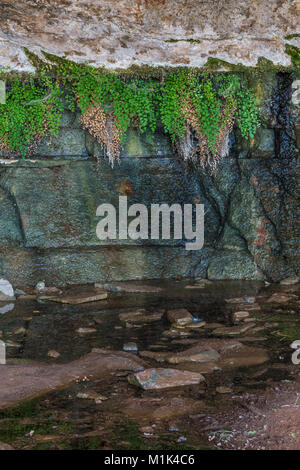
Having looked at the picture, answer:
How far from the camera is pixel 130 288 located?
23.4 feet

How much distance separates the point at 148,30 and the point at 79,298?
3.73 m

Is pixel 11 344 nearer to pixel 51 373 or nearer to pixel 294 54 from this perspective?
pixel 51 373

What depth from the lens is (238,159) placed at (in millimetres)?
7922

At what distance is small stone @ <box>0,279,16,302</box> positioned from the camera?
265 inches

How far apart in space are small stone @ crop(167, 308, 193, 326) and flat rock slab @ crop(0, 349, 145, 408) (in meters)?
1.07

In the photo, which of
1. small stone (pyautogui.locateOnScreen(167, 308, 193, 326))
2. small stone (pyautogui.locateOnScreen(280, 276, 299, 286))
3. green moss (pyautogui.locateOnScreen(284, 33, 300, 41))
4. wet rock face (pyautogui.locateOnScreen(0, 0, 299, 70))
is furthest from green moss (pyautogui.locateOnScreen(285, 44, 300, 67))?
small stone (pyautogui.locateOnScreen(167, 308, 193, 326))

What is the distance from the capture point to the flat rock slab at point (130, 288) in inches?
277

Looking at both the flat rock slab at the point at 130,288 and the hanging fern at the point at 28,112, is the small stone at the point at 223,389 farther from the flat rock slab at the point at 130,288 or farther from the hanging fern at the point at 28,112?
the hanging fern at the point at 28,112

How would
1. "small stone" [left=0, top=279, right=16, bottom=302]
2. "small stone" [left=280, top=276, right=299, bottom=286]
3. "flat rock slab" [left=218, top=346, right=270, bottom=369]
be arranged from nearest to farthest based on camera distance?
"flat rock slab" [left=218, top=346, right=270, bottom=369], "small stone" [left=0, top=279, right=16, bottom=302], "small stone" [left=280, top=276, right=299, bottom=286]

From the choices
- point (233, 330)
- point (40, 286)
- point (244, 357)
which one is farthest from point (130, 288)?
point (244, 357)

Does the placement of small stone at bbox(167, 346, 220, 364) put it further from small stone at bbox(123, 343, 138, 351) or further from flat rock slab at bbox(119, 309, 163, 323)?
flat rock slab at bbox(119, 309, 163, 323)

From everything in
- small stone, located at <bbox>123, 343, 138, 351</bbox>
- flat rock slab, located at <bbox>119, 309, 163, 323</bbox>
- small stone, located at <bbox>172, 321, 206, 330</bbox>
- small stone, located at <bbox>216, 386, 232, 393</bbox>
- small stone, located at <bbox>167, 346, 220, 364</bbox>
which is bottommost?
flat rock slab, located at <bbox>119, 309, 163, 323</bbox>

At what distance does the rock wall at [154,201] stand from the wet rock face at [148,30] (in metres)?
0.71

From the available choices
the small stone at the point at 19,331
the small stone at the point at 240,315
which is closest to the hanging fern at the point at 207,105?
the small stone at the point at 240,315
